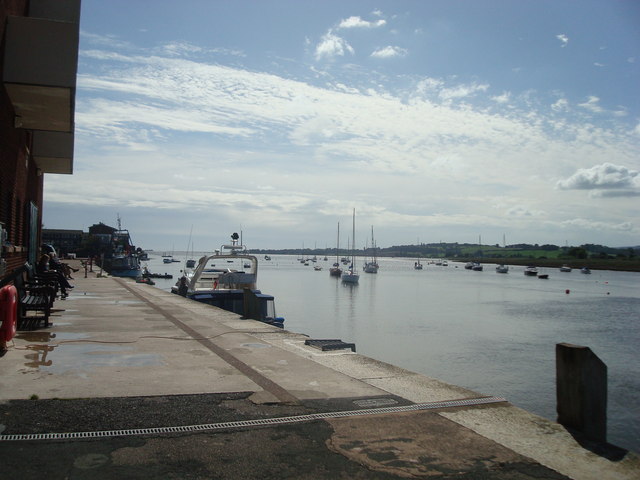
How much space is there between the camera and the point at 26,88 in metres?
11.0

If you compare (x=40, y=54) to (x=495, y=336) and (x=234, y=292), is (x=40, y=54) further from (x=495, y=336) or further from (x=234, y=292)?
(x=495, y=336)

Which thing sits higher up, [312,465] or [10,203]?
[10,203]

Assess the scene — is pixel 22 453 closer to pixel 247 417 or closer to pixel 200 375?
pixel 247 417

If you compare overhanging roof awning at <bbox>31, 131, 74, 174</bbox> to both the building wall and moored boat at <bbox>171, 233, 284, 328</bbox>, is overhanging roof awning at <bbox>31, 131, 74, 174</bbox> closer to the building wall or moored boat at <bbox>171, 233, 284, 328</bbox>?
the building wall

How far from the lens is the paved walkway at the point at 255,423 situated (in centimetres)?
464

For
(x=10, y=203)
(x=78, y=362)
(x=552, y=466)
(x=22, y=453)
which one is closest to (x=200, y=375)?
(x=78, y=362)

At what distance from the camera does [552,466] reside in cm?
498

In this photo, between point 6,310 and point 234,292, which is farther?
point 234,292

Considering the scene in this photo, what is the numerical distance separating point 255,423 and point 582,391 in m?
3.46

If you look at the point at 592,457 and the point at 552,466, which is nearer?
the point at 552,466

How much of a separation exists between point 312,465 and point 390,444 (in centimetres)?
91

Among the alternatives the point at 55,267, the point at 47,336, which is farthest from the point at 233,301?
the point at 47,336

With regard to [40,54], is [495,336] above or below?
below

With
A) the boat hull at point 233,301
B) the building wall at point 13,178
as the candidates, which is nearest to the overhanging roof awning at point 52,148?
the building wall at point 13,178
